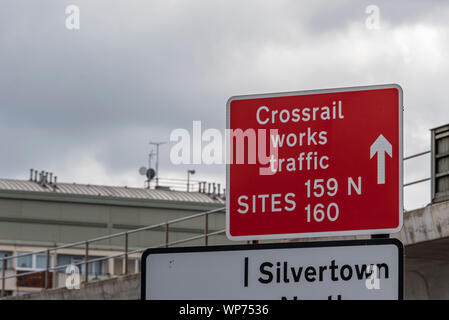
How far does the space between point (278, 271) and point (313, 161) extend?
51cm

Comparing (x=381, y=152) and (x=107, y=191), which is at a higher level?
(x=107, y=191)

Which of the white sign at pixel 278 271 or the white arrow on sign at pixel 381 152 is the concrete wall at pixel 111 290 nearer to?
the white sign at pixel 278 271

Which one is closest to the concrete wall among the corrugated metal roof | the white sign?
the white sign

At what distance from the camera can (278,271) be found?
5.07m

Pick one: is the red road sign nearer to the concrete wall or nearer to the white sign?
the white sign

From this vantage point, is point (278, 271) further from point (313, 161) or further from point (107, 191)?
point (107, 191)

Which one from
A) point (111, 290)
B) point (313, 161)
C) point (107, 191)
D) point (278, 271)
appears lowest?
point (278, 271)

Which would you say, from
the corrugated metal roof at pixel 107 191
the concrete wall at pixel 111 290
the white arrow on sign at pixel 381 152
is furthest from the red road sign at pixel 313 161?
the corrugated metal roof at pixel 107 191

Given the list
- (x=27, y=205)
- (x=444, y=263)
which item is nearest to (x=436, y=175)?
(x=444, y=263)

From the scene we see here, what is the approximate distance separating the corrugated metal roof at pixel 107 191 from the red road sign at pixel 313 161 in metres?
66.3

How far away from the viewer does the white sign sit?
4.84 metres

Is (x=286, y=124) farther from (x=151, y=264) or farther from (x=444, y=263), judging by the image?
(x=444, y=263)

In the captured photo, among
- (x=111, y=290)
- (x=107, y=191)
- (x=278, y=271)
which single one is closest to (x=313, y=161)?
(x=278, y=271)

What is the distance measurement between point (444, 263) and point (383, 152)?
15.6 m
